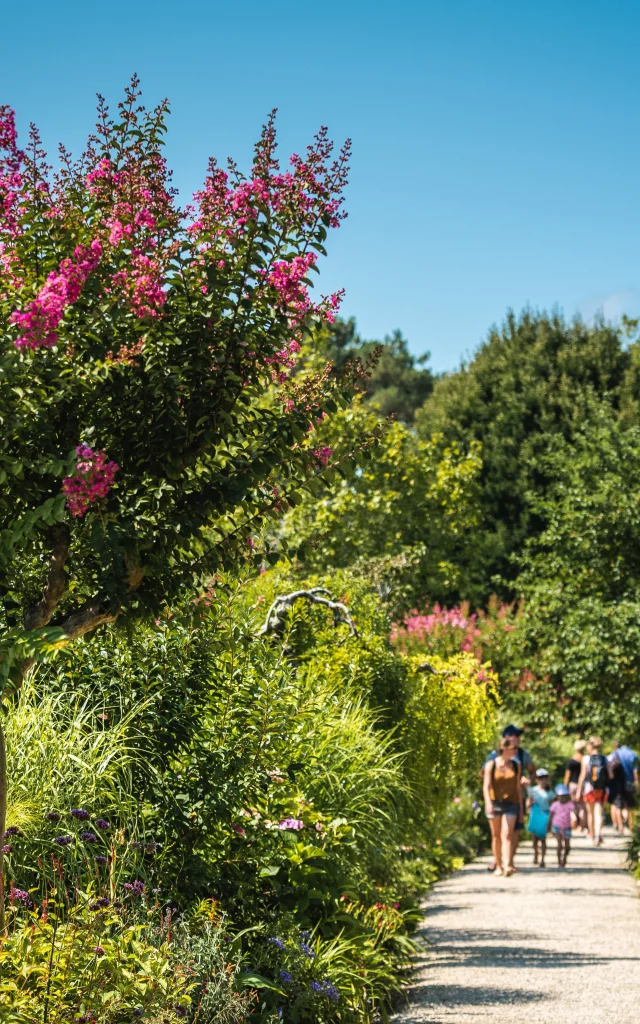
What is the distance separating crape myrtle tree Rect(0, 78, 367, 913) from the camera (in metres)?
3.94

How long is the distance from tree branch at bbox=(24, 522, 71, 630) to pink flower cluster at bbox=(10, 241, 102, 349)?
0.74 metres

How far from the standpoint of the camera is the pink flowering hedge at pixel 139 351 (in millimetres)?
3943

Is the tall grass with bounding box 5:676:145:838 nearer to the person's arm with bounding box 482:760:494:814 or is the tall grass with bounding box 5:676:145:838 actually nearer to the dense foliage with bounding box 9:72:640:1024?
the dense foliage with bounding box 9:72:640:1024

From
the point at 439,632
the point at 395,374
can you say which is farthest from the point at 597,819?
the point at 395,374

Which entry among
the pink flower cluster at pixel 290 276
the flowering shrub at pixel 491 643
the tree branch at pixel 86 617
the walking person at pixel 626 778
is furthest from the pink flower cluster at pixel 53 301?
the walking person at pixel 626 778

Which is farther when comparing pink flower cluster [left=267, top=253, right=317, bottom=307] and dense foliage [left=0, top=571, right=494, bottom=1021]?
dense foliage [left=0, top=571, right=494, bottom=1021]

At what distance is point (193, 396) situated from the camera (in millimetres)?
4172

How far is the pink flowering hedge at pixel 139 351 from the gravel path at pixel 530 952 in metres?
3.54

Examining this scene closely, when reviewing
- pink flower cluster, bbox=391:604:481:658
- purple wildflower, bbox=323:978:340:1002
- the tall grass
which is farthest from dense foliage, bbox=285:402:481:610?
purple wildflower, bbox=323:978:340:1002

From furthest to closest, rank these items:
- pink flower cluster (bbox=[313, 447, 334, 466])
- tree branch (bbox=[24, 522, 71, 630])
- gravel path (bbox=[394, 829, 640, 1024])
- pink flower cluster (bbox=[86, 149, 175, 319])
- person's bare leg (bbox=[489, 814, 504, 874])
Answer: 1. person's bare leg (bbox=[489, 814, 504, 874])
2. gravel path (bbox=[394, 829, 640, 1024])
3. pink flower cluster (bbox=[313, 447, 334, 466])
4. tree branch (bbox=[24, 522, 71, 630])
5. pink flower cluster (bbox=[86, 149, 175, 319])

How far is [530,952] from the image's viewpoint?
8.30m

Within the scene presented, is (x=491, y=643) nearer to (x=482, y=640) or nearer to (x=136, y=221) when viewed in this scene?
(x=482, y=640)

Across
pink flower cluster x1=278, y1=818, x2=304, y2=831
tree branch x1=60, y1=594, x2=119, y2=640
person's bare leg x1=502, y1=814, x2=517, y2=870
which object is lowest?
person's bare leg x1=502, y1=814, x2=517, y2=870

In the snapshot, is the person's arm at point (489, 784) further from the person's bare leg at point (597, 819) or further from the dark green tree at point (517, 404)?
the dark green tree at point (517, 404)
